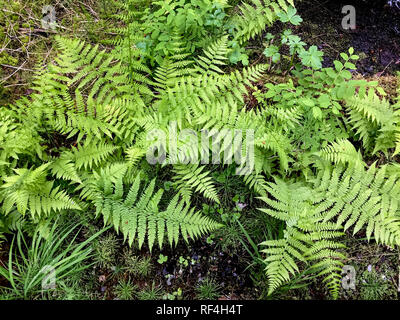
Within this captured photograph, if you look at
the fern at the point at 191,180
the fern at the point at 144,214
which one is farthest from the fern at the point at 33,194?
the fern at the point at 191,180

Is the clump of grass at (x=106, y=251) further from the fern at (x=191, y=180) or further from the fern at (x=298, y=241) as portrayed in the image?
the fern at (x=298, y=241)

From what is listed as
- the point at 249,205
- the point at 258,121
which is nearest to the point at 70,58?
the point at 258,121

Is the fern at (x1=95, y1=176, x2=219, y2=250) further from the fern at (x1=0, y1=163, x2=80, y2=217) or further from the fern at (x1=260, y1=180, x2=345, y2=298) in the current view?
the fern at (x1=260, y1=180, x2=345, y2=298)

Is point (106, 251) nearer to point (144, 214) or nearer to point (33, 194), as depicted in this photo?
point (144, 214)

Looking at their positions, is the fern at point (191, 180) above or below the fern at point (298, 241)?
above

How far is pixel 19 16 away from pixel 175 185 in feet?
10.4

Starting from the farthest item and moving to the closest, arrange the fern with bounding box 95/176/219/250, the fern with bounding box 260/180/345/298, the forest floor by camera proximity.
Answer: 1. the forest floor
2. the fern with bounding box 95/176/219/250
3. the fern with bounding box 260/180/345/298

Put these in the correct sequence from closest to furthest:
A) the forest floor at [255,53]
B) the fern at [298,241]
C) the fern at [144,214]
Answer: the fern at [298,241]
the fern at [144,214]
the forest floor at [255,53]

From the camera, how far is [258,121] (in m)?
2.98

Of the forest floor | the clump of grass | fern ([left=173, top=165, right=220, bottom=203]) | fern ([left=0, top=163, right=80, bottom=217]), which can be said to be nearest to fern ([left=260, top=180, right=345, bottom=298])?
the forest floor

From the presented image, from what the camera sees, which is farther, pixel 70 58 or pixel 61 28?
pixel 61 28

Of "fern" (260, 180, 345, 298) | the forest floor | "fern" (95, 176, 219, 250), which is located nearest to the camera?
"fern" (260, 180, 345, 298)
